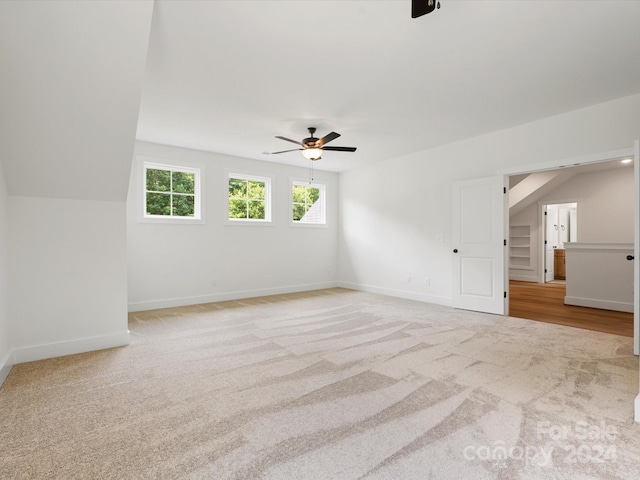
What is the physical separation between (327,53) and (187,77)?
57.4 inches

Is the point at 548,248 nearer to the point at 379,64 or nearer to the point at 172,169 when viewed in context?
the point at 379,64

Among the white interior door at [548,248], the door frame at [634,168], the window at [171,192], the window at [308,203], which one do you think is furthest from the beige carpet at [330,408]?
the white interior door at [548,248]

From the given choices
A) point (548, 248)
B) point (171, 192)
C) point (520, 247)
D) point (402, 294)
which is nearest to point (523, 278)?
point (520, 247)

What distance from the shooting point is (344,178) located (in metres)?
7.71

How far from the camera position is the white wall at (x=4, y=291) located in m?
2.85

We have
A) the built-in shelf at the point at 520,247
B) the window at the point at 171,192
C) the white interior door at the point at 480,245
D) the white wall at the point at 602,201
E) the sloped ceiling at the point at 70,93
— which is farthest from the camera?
the built-in shelf at the point at 520,247

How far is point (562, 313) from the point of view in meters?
5.06

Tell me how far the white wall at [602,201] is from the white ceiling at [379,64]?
4.65 m

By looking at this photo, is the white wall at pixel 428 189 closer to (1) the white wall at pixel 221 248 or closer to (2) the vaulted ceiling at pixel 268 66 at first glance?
(2) the vaulted ceiling at pixel 268 66

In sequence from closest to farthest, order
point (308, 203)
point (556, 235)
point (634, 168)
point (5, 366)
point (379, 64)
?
point (5, 366) → point (379, 64) → point (634, 168) → point (308, 203) → point (556, 235)

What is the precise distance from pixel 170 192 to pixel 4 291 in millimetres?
3073

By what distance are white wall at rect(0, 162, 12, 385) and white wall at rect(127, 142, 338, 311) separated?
2190mm

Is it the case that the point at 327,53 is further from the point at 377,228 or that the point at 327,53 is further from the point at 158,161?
the point at 377,228

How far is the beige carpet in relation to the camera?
167cm
